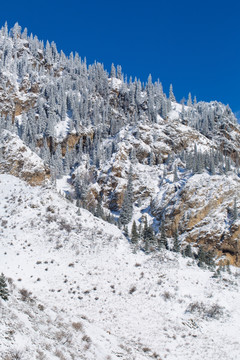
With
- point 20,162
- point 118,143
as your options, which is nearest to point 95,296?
point 20,162

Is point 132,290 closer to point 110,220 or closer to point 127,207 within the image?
A: point 110,220

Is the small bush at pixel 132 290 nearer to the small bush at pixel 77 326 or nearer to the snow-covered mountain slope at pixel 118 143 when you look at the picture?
the small bush at pixel 77 326

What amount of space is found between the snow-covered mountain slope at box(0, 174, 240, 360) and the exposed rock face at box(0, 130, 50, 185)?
3725 centimetres

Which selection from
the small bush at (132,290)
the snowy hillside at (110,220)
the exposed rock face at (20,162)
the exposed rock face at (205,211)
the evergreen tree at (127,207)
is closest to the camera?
the snowy hillside at (110,220)

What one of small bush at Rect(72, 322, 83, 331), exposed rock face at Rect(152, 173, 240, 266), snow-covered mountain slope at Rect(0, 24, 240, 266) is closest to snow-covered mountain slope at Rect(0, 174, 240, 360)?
small bush at Rect(72, 322, 83, 331)

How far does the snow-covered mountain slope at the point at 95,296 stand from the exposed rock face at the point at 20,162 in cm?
3725

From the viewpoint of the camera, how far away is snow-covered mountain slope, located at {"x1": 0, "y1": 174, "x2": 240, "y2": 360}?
19.3m

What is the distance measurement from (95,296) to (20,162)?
62.8 metres

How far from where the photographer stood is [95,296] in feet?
102

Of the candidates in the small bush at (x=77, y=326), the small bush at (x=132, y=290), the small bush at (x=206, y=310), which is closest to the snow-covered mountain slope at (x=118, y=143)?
the small bush at (x=132, y=290)

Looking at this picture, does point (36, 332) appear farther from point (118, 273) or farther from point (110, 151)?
point (110, 151)

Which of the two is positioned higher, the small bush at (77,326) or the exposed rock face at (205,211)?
the exposed rock face at (205,211)

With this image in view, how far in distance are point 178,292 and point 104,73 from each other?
183793 millimetres

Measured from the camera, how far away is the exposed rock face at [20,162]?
8362 cm
